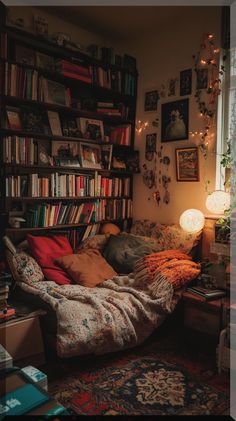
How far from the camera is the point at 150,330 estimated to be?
93.4 inches

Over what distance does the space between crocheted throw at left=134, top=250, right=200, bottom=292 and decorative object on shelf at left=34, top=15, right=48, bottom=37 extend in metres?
2.25

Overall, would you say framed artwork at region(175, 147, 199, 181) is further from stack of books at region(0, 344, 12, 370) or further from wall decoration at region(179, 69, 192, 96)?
stack of books at region(0, 344, 12, 370)

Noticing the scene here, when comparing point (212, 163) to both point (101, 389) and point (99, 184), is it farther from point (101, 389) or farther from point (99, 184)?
point (101, 389)

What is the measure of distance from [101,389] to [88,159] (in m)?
2.10

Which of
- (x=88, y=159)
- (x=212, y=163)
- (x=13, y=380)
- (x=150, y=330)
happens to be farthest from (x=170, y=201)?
(x=13, y=380)

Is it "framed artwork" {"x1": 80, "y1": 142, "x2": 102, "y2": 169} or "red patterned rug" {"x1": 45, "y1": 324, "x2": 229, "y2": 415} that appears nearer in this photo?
"red patterned rug" {"x1": 45, "y1": 324, "x2": 229, "y2": 415}

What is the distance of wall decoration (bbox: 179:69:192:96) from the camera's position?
319cm

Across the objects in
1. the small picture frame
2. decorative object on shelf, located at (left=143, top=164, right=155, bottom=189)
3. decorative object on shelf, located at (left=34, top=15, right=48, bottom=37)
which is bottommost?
decorative object on shelf, located at (left=143, top=164, right=155, bottom=189)

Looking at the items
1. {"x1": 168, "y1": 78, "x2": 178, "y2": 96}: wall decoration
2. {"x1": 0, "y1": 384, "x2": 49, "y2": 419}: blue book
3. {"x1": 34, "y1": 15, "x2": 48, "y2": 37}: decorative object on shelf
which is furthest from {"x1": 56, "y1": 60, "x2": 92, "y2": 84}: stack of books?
{"x1": 0, "y1": 384, "x2": 49, "y2": 419}: blue book

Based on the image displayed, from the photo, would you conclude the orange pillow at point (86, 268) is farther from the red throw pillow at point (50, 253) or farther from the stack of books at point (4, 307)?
the stack of books at point (4, 307)

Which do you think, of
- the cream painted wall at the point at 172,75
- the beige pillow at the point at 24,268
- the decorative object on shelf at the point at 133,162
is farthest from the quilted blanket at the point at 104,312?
the decorative object on shelf at the point at 133,162

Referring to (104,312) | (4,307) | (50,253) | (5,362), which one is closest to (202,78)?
(50,253)

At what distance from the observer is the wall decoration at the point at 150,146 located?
3.53 meters

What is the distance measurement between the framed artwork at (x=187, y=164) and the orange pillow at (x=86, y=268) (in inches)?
45.5
